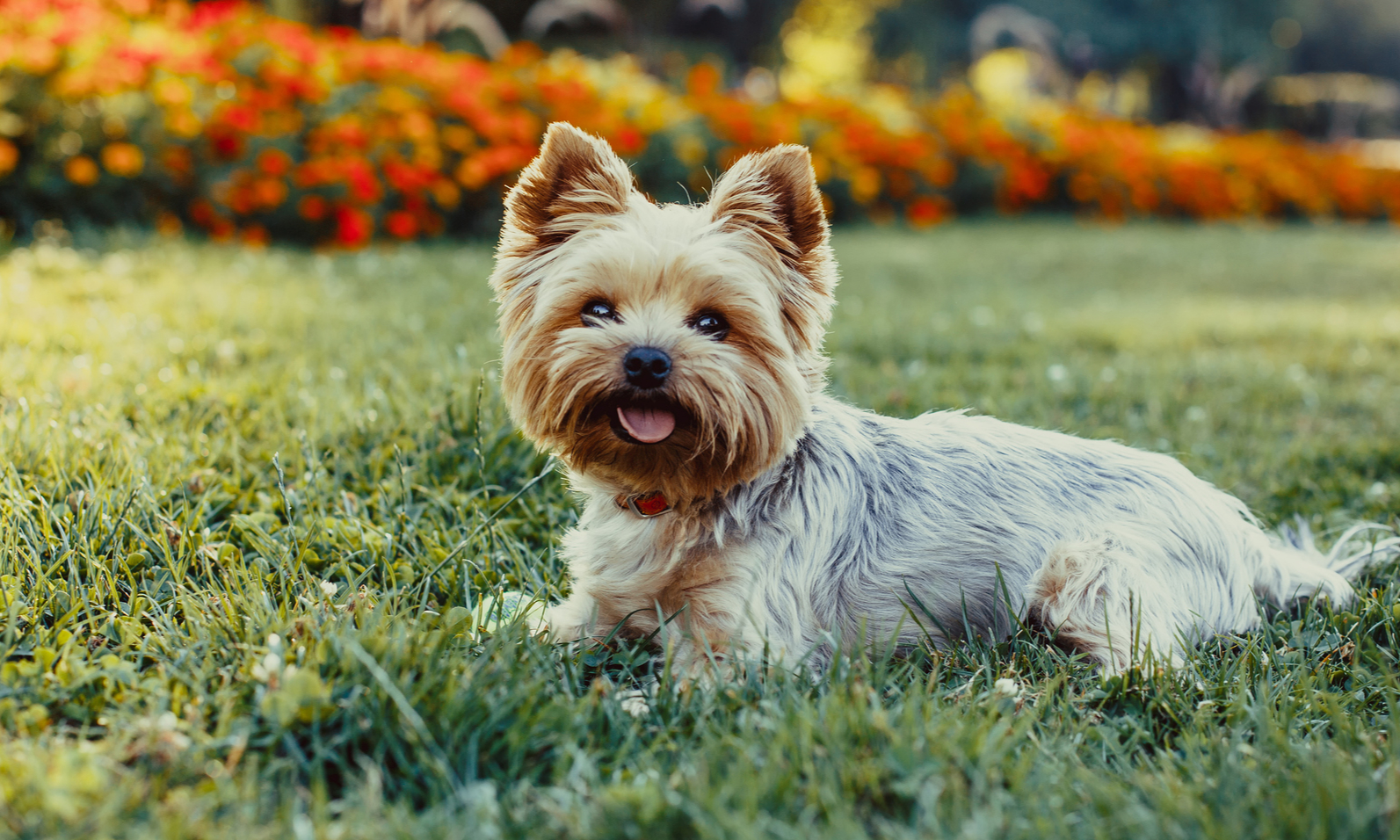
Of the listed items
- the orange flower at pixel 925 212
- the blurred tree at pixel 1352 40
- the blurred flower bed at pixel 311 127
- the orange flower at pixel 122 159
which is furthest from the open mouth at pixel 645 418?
the blurred tree at pixel 1352 40

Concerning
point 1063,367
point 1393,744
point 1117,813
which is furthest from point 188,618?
point 1063,367

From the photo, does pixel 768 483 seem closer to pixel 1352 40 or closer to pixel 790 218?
pixel 790 218

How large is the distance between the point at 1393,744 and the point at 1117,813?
761 mm

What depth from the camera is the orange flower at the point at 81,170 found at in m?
7.78

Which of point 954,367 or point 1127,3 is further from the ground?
point 1127,3

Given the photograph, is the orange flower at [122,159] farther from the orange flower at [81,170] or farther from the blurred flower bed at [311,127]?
the orange flower at [81,170]

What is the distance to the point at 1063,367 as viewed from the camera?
6176 mm

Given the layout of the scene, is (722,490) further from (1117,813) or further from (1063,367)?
(1063,367)

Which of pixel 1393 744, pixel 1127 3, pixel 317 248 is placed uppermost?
pixel 1127 3

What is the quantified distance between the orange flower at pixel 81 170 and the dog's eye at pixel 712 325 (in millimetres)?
7226

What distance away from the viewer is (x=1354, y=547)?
3600 millimetres

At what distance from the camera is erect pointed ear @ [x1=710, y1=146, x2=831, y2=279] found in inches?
113

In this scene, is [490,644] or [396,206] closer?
[490,644]

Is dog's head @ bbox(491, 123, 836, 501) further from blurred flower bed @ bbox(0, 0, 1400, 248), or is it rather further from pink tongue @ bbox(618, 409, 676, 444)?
blurred flower bed @ bbox(0, 0, 1400, 248)
